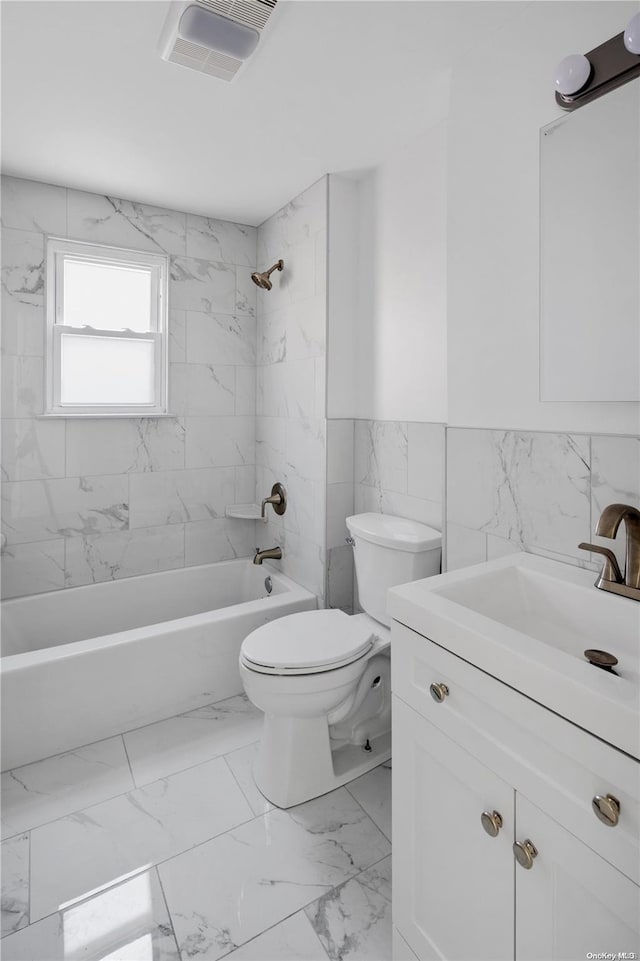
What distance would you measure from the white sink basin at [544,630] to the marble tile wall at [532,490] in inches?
3.5

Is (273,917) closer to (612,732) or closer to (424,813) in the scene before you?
(424,813)

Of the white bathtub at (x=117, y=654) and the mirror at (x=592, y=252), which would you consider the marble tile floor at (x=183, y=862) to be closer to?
the white bathtub at (x=117, y=654)

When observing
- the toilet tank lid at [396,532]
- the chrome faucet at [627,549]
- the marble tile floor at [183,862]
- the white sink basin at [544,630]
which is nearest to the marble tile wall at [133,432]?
the marble tile floor at [183,862]

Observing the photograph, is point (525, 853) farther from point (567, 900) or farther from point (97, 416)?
point (97, 416)

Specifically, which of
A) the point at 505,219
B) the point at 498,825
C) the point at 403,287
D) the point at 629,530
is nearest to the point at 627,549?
the point at 629,530

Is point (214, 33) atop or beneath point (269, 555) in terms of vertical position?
atop

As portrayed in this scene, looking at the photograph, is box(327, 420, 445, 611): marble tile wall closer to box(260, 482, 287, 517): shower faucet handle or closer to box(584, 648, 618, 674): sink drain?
box(260, 482, 287, 517): shower faucet handle

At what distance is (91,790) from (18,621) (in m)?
1.01

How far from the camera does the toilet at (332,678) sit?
167 centimetres

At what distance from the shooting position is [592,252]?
4.02 feet

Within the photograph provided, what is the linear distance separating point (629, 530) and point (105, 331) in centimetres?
256

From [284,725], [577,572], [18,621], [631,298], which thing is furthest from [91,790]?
[631,298]

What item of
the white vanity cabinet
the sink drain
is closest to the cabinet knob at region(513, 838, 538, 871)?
the white vanity cabinet

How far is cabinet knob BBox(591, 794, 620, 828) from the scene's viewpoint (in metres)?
0.69
